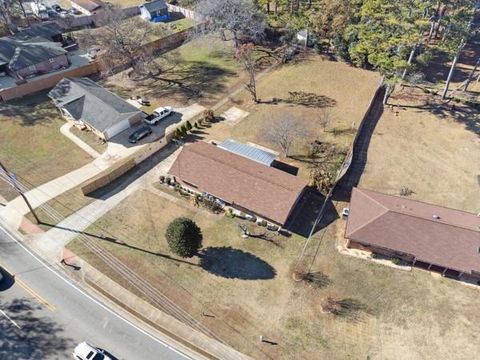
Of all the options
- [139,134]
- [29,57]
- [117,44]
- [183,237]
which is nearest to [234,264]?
[183,237]

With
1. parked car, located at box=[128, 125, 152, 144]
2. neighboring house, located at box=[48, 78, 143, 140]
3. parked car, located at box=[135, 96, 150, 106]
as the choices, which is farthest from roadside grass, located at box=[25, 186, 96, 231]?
parked car, located at box=[135, 96, 150, 106]

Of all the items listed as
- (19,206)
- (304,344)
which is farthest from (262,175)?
(19,206)

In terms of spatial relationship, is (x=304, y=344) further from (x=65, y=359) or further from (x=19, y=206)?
(x=19, y=206)

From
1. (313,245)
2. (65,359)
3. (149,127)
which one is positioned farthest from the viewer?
(149,127)

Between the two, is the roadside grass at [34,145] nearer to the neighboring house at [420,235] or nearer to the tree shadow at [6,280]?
the tree shadow at [6,280]

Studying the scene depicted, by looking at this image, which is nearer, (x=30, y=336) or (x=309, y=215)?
(x=30, y=336)

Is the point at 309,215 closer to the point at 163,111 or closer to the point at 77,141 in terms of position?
the point at 163,111

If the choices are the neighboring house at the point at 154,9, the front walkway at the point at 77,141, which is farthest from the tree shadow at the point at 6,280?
the neighboring house at the point at 154,9
